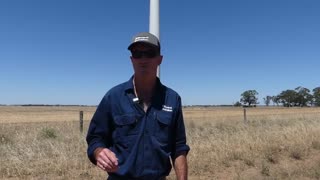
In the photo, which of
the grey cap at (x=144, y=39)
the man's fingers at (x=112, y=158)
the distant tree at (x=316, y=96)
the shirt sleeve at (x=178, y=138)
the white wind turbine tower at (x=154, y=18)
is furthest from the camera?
the distant tree at (x=316, y=96)

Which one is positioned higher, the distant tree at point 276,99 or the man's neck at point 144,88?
the distant tree at point 276,99

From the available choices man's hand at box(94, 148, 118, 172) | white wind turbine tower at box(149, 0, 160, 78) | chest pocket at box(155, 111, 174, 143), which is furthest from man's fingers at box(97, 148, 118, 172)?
white wind turbine tower at box(149, 0, 160, 78)

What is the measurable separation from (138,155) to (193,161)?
7.14 m

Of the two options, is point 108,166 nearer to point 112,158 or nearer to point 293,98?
point 112,158

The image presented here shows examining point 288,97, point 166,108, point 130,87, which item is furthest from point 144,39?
point 288,97

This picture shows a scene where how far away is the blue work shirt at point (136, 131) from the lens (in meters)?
2.96

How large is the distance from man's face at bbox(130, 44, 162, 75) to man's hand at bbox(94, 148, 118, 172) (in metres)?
0.57

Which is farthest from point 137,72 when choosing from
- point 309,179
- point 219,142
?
point 219,142

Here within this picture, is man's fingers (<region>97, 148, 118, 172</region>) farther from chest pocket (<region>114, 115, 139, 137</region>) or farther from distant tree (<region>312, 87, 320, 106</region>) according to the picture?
distant tree (<region>312, 87, 320, 106</region>)

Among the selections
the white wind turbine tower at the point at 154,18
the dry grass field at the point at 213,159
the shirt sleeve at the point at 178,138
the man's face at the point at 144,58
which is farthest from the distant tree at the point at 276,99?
the man's face at the point at 144,58

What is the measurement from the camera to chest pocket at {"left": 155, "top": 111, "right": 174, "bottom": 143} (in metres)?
3.01

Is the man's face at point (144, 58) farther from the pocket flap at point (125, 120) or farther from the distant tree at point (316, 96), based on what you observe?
the distant tree at point (316, 96)

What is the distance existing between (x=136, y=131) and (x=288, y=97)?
6132 inches

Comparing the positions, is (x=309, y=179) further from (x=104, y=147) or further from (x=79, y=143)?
(x=104, y=147)
